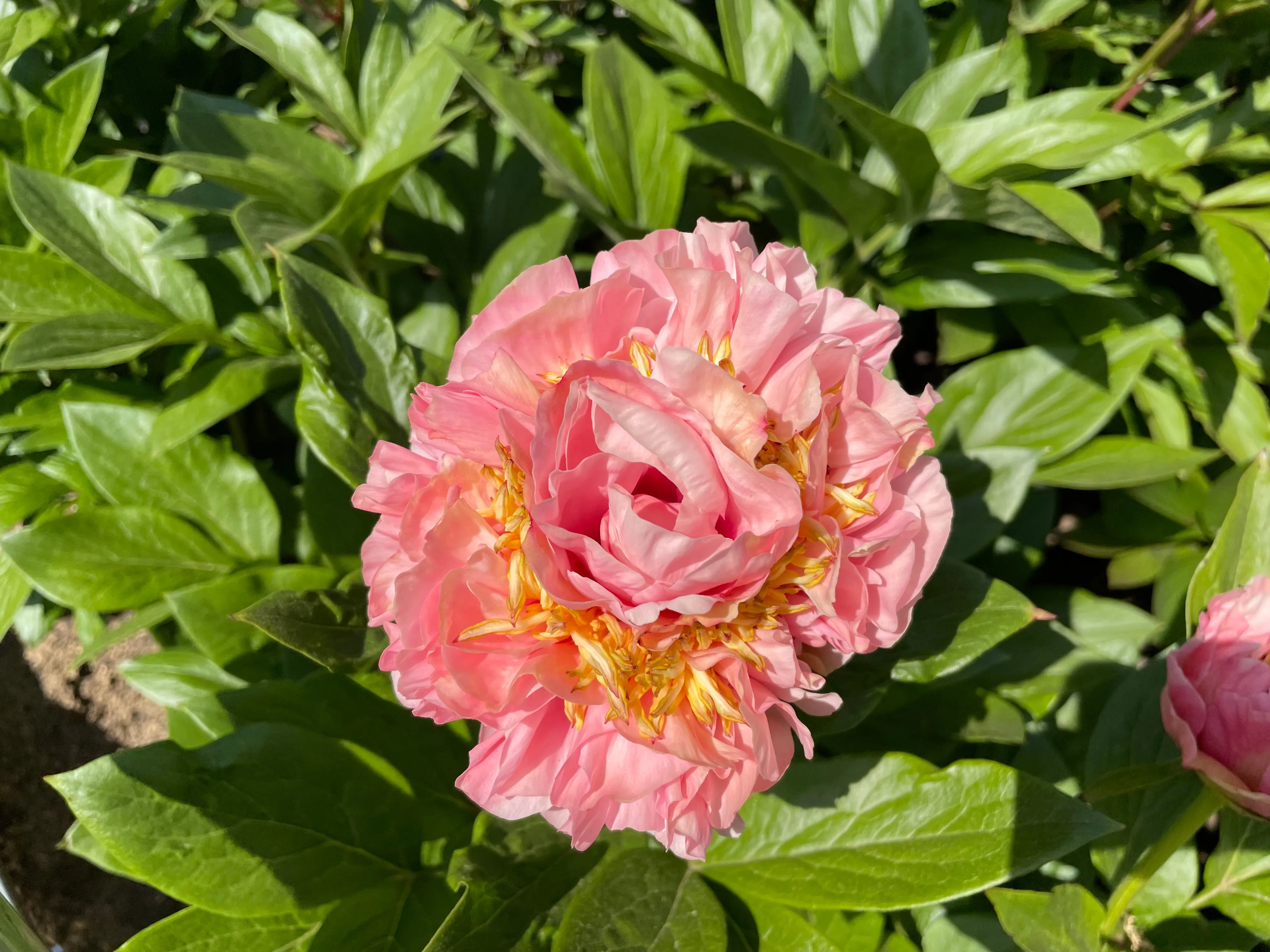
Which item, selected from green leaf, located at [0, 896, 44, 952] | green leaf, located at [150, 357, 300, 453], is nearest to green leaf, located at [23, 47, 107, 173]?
green leaf, located at [150, 357, 300, 453]

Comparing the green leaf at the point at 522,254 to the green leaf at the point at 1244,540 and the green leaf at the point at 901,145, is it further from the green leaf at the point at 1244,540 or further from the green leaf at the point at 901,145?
the green leaf at the point at 1244,540

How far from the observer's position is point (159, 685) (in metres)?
0.96

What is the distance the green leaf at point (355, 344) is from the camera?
74 centimetres

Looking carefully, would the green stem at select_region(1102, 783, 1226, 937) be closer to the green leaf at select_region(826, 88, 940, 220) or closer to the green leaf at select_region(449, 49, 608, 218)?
the green leaf at select_region(826, 88, 940, 220)

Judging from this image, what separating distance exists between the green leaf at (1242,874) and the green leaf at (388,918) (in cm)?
69

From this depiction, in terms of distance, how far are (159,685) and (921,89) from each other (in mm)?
1082

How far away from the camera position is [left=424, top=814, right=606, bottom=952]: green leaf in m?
0.64

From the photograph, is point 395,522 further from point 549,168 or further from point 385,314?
point 549,168

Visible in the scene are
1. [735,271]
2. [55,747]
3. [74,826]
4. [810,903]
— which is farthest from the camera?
[55,747]

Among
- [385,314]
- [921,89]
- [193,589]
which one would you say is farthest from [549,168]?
[193,589]

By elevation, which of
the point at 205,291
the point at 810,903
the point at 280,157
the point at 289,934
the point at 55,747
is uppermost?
the point at 280,157

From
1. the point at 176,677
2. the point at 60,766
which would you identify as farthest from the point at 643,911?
the point at 60,766

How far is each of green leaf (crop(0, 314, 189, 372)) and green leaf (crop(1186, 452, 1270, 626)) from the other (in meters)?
1.05

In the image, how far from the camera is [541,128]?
0.85 m
